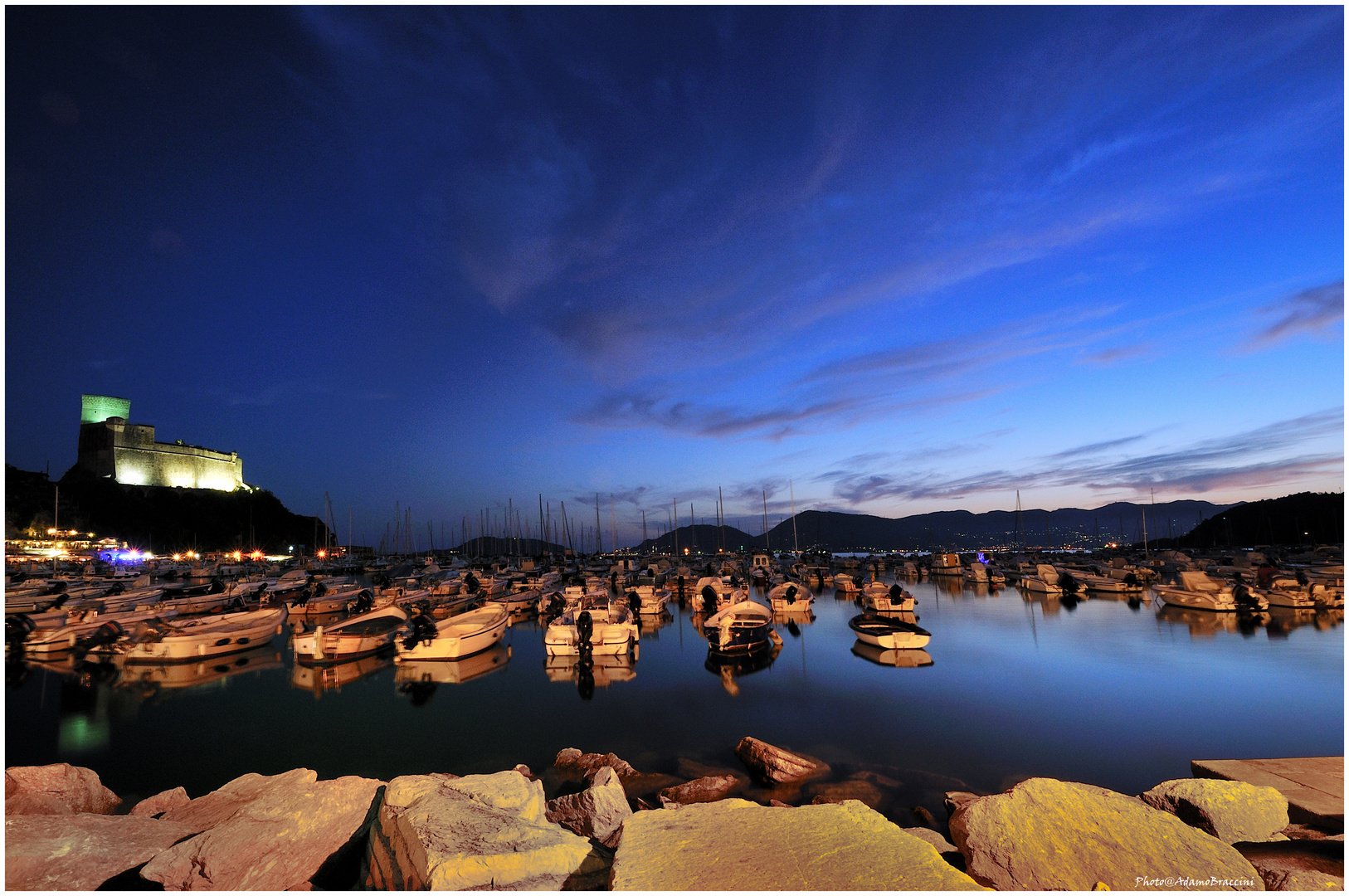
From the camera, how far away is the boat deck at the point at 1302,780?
7352 millimetres

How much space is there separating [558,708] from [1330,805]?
13.6m

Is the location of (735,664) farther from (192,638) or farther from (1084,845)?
(192,638)

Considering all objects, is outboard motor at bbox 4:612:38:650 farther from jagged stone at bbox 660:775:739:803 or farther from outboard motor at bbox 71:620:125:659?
jagged stone at bbox 660:775:739:803

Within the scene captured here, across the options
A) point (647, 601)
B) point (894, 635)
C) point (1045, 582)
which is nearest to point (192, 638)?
point (647, 601)

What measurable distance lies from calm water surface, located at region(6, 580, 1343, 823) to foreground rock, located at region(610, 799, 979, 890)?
3.39m

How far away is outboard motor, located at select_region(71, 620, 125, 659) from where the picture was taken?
19.6 m

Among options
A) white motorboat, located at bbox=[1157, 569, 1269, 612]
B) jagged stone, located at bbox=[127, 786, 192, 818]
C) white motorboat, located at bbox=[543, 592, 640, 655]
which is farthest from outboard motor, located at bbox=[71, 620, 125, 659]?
white motorboat, located at bbox=[1157, 569, 1269, 612]

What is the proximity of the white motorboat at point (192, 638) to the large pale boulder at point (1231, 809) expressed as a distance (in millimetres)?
25537

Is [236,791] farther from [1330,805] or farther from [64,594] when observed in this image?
[64,594]

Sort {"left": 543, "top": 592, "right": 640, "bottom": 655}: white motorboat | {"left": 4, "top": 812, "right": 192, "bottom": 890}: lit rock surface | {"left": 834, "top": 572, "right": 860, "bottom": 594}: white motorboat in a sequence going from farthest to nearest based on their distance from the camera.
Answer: {"left": 834, "top": 572, "right": 860, "bottom": 594}: white motorboat, {"left": 543, "top": 592, "right": 640, "bottom": 655}: white motorboat, {"left": 4, "top": 812, "right": 192, "bottom": 890}: lit rock surface

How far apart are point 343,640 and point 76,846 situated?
1376 centimetres

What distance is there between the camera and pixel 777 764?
1002 cm

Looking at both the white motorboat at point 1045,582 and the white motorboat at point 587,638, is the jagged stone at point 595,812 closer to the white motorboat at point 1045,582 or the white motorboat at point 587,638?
the white motorboat at point 587,638

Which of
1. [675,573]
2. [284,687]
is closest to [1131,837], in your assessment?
[284,687]
